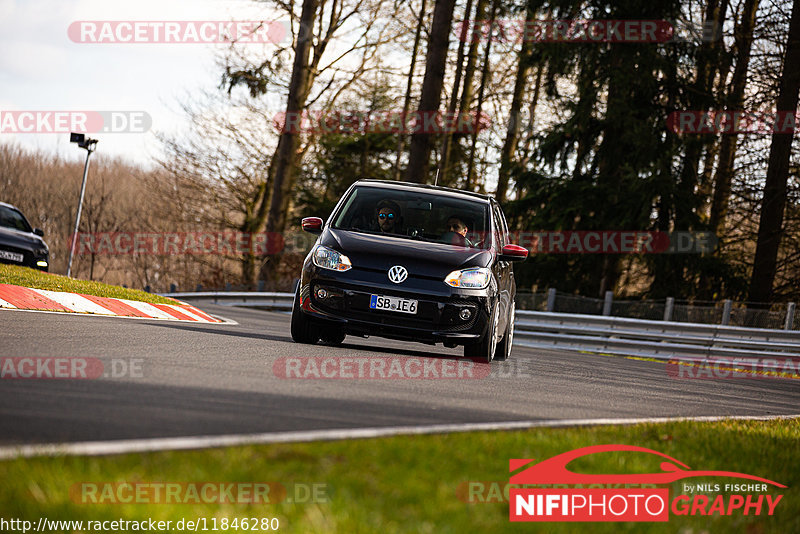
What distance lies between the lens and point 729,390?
37.8 feet

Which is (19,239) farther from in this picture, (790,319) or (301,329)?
(790,319)

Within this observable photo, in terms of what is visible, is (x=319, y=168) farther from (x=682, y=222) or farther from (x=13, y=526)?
(x=13, y=526)

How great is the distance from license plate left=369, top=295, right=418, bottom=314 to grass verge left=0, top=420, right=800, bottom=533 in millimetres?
4115

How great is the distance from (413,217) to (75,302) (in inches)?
186

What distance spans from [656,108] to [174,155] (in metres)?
19.3

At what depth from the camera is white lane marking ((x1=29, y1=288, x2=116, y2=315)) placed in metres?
11.9

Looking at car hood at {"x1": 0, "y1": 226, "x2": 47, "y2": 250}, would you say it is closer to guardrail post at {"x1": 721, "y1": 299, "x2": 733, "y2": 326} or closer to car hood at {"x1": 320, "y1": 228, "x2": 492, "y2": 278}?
car hood at {"x1": 320, "y1": 228, "x2": 492, "y2": 278}

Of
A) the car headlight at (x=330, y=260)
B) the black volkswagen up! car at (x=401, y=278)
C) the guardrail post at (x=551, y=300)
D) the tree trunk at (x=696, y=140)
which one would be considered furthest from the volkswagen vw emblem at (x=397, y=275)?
the tree trunk at (x=696, y=140)

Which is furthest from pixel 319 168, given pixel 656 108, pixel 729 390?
pixel 729 390

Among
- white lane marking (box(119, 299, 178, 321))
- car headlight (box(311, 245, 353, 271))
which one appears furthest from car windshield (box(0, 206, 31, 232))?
car headlight (box(311, 245, 353, 271))

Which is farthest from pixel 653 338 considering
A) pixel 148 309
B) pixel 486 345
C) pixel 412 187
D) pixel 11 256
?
pixel 11 256

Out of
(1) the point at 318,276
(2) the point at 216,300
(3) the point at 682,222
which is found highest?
(3) the point at 682,222

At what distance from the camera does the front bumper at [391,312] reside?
373 inches

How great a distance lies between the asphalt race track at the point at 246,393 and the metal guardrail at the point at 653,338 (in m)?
7.17
